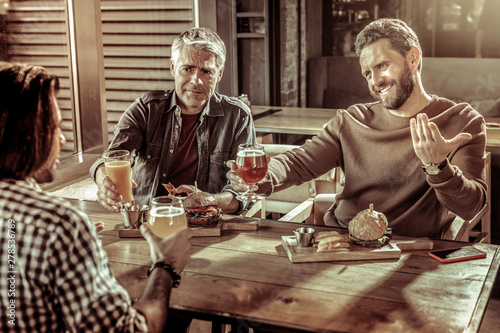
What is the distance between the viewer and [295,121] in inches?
178

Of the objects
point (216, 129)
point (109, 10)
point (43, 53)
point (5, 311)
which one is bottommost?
point (5, 311)

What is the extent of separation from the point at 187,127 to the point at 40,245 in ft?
5.79

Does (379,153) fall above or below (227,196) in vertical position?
above

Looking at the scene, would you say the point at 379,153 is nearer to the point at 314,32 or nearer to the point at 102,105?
the point at 102,105

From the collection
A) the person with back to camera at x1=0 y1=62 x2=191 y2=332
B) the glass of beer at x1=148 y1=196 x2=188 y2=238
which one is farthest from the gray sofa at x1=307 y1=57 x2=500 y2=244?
the person with back to camera at x1=0 y1=62 x2=191 y2=332

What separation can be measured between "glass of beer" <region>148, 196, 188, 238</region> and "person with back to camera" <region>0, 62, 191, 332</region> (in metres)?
0.47

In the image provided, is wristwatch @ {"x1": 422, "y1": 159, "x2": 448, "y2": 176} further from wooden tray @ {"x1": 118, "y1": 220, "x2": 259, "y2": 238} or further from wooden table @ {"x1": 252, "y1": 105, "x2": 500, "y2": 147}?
wooden table @ {"x1": 252, "y1": 105, "x2": 500, "y2": 147}

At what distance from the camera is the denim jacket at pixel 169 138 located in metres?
2.78

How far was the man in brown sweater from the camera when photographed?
229 centimetres

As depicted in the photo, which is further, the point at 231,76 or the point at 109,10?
the point at 231,76

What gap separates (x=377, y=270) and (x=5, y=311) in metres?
1.01

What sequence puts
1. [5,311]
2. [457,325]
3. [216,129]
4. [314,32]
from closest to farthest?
[5,311] → [457,325] → [216,129] → [314,32]

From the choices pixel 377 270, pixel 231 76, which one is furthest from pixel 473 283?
pixel 231 76

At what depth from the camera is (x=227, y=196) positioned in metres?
2.44
